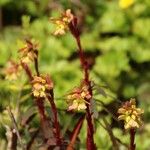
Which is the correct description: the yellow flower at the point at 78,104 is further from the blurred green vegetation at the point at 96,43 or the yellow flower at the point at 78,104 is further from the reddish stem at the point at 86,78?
the blurred green vegetation at the point at 96,43

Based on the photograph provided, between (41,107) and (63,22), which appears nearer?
(63,22)

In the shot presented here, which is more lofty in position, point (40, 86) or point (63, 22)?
point (63, 22)

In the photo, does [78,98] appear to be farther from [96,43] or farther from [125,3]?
[125,3]

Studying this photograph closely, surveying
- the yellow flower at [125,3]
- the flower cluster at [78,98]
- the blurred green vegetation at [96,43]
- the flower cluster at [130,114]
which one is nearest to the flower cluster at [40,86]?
the flower cluster at [78,98]

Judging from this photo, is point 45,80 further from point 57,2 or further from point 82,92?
point 57,2

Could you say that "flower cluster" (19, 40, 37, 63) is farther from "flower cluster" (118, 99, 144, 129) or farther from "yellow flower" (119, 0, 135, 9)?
"yellow flower" (119, 0, 135, 9)

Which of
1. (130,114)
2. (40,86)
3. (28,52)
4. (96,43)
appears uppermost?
(96,43)

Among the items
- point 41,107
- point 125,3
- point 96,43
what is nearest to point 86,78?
point 41,107
